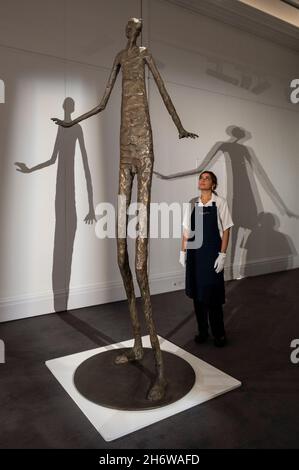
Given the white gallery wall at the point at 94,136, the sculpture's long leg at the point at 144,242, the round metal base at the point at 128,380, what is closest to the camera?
the round metal base at the point at 128,380

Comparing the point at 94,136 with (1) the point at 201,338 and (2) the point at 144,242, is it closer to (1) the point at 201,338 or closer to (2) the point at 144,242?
(2) the point at 144,242

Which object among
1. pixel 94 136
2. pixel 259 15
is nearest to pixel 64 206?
pixel 94 136

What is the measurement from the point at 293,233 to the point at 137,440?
5.82 metres

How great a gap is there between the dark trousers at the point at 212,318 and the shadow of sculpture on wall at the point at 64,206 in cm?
166

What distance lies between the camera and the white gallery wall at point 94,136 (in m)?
4.01

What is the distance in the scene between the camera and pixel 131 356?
2908mm

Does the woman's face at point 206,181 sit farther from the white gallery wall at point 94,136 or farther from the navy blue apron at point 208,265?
the white gallery wall at point 94,136

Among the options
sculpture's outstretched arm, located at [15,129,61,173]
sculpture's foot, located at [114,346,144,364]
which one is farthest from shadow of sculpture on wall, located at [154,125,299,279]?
sculpture's foot, located at [114,346,144,364]

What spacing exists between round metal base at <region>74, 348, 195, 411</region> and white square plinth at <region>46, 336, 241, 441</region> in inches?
1.4

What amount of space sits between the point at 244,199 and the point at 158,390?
14.2 ft

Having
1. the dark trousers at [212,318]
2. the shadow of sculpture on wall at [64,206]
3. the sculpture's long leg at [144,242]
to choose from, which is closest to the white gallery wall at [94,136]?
the shadow of sculpture on wall at [64,206]

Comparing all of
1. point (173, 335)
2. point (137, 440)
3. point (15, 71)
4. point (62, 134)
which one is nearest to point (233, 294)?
point (173, 335)

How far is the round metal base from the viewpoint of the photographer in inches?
92.7

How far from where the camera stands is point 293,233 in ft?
23.1
